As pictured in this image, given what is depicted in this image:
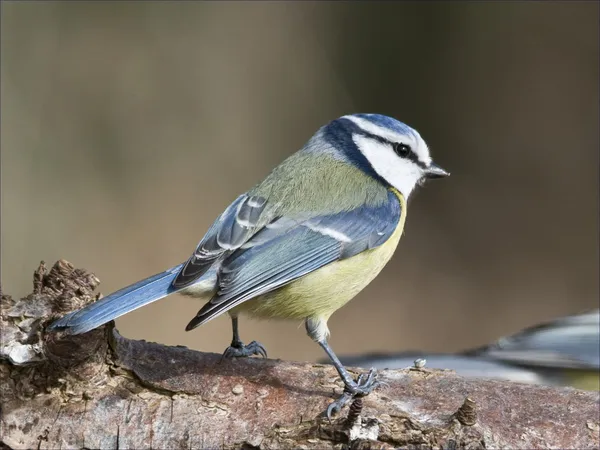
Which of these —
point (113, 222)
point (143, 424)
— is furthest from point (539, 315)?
point (143, 424)

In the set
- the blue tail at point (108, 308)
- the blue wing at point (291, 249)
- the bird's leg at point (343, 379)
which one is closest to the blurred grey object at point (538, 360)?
the bird's leg at point (343, 379)

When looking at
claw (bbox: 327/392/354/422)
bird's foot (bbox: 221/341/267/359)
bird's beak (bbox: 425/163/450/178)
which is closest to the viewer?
claw (bbox: 327/392/354/422)

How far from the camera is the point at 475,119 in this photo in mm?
4406

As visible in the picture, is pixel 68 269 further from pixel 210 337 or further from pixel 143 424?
pixel 210 337

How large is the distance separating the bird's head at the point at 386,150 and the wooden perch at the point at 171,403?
Answer: 635 mm

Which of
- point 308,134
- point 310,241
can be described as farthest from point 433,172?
point 308,134

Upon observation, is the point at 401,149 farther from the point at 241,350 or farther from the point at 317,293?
the point at 241,350

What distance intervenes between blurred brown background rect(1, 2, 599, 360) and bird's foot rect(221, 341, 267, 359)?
1870 mm

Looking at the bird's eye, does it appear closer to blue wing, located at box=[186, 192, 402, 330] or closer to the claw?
blue wing, located at box=[186, 192, 402, 330]

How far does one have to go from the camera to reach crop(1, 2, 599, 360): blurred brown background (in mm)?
3795

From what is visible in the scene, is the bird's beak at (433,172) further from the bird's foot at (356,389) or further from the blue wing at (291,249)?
the bird's foot at (356,389)

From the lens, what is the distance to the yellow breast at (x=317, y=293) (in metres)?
1.63

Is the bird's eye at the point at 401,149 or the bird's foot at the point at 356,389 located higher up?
the bird's eye at the point at 401,149

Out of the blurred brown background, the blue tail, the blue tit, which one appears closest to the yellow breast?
the blue tit
